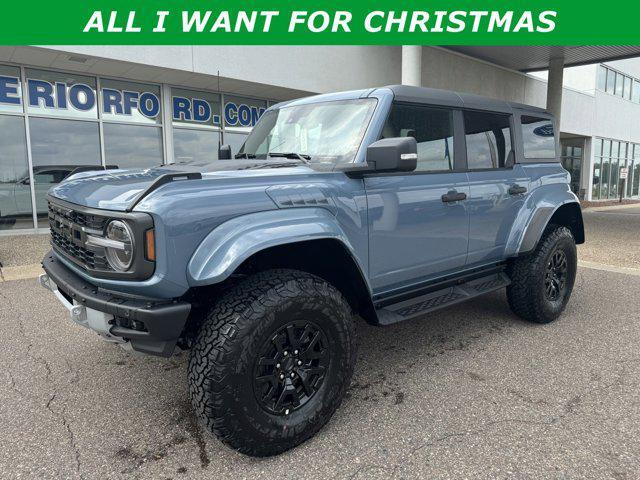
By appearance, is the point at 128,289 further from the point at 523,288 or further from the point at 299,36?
the point at 299,36

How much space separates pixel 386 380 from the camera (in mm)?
3088

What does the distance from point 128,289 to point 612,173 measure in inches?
1193

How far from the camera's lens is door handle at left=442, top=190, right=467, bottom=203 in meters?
3.21

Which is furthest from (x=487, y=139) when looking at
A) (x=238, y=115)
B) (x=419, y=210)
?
(x=238, y=115)

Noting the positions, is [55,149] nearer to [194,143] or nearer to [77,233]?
[194,143]

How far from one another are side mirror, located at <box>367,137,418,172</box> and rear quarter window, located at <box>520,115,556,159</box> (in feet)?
6.57

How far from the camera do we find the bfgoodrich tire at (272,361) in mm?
2121

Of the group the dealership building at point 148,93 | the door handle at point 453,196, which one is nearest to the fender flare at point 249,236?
the door handle at point 453,196

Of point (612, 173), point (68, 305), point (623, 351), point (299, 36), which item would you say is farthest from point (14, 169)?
point (612, 173)

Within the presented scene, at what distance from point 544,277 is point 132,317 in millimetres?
3367

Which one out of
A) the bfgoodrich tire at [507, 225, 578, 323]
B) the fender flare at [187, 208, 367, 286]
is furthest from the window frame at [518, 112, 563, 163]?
the fender flare at [187, 208, 367, 286]

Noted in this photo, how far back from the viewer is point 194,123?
11500 mm

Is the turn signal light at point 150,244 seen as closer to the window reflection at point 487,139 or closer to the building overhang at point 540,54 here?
the window reflection at point 487,139

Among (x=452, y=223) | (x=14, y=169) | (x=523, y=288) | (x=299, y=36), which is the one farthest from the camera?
(x=299, y=36)
